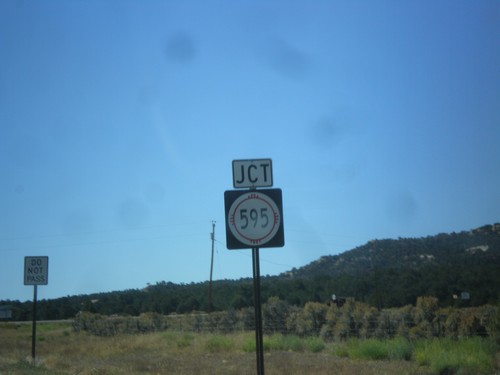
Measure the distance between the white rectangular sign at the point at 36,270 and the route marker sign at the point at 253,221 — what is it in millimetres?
15450

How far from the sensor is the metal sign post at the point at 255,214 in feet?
32.3

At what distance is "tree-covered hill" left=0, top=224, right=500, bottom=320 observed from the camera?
191ft

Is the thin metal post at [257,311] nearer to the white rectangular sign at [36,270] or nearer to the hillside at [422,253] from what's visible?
the white rectangular sign at [36,270]

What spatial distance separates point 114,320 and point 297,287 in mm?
26323

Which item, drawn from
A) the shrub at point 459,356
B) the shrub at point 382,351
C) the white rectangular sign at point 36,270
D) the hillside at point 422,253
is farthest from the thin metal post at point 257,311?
the hillside at point 422,253

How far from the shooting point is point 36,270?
76.7ft

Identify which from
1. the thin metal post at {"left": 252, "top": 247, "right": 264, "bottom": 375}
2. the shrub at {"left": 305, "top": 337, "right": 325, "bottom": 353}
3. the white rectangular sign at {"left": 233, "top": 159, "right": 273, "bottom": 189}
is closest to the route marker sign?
the white rectangular sign at {"left": 233, "top": 159, "right": 273, "bottom": 189}

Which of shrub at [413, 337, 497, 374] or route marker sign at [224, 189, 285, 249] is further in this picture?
shrub at [413, 337, 497, 374]

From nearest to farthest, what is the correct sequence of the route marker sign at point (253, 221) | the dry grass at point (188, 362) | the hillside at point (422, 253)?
1. the route marker sign at point (253, 221)
2. the dry grass at point (188, 362)
3. the hillside at point (422, 253)

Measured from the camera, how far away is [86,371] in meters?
18.2

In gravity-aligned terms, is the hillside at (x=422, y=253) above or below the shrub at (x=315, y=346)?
above

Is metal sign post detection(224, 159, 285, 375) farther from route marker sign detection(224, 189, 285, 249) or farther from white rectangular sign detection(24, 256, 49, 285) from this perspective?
white rectangular sign detection(24, 256, 49, 285)

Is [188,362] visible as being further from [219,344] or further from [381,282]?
[381,282]

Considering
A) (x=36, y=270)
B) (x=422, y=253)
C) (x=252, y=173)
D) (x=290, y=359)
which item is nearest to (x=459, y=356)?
(x=290, y=359)
